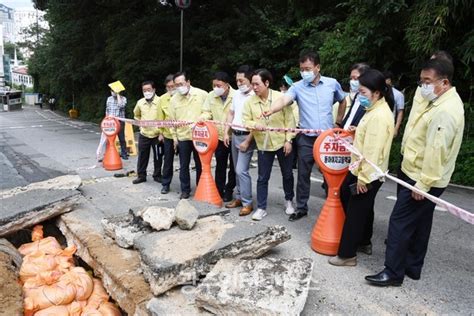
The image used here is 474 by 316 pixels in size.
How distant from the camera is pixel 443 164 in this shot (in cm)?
300

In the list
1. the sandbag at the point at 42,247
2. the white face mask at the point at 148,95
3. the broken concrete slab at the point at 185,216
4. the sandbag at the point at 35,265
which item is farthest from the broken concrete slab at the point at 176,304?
the white face mask at the point at 148,95

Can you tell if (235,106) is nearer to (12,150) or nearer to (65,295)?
(65,295)

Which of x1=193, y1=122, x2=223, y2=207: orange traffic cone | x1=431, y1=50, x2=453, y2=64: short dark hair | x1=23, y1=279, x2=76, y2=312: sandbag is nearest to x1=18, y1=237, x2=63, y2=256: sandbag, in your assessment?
x1=23, y1=279, x2=76, y2=312: sandbag

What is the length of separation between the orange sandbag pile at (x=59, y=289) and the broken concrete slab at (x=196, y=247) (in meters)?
0.66

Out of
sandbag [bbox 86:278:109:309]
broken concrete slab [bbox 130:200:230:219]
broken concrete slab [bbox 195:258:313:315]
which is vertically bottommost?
sandbag [bbox 86:278:109:309]

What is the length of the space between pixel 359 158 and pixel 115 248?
8.11 feet

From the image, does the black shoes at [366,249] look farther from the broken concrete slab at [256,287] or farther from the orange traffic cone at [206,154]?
the orange traffic cone at [206,154]

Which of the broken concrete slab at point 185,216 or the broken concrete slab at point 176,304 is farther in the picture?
the broken concrete slab at point 185,216

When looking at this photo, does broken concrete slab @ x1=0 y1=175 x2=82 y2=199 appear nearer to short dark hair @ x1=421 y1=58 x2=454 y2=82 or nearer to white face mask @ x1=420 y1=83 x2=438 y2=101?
white face mask @ x1=420 y1=83 x2=438 y2=101

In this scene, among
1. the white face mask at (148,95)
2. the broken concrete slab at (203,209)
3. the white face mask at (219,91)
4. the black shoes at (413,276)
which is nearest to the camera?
the black shoes at (413,276)

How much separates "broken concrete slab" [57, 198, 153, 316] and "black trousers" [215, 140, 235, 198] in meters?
1.65

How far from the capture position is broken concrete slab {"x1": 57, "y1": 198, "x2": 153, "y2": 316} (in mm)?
3283

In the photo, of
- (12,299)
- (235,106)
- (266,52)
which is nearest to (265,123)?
Result: (235,106)

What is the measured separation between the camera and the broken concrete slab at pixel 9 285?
131 inches
